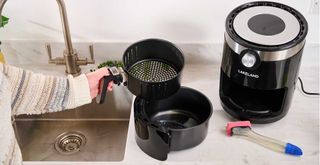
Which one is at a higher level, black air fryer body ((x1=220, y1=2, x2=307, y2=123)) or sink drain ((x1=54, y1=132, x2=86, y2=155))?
black air fryer body ((x1=220, y1=2, x2=307, y2=123))

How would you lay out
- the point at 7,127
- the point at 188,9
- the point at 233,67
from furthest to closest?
the point at 188,9
the point at 233,67
the point at 7,127

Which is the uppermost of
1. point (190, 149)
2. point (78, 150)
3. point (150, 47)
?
point (150, 47)

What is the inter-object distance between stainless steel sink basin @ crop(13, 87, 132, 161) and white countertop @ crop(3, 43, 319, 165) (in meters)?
0.22

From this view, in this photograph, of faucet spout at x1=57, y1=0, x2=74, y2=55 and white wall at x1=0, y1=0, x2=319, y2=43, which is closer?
faucet spout at x1=57, y1=0, x2=74, y2=55

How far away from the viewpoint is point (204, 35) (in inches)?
57.4

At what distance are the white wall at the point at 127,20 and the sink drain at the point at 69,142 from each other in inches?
13.5

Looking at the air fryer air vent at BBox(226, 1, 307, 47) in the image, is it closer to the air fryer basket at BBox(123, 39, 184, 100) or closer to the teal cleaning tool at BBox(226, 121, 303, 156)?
the air fryer basket at BBox(123, 39, 184, 100)

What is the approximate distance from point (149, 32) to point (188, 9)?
0.16 metres

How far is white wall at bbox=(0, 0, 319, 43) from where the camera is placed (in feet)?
4.57

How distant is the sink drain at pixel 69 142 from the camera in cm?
142

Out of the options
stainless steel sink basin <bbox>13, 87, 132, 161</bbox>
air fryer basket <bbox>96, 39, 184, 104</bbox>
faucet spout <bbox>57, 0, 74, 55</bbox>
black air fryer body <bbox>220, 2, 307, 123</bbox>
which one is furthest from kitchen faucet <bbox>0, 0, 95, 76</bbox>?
black air fryer body <bbox>220, 2, 307, 123</bbox>

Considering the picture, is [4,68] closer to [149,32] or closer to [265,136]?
[149,32]

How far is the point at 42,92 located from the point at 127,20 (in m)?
0.46

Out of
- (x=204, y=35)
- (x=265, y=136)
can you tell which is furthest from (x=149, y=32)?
(x=265, y=136)
